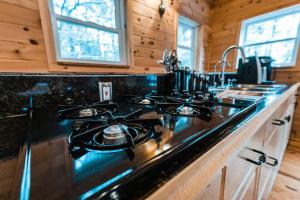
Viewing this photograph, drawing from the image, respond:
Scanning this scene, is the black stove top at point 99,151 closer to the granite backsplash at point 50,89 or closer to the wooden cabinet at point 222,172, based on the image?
the wooden cabinet at point 222,172

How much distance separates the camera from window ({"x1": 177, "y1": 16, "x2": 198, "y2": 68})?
2.34 metres

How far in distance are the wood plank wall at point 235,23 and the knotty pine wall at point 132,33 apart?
16 centimetres

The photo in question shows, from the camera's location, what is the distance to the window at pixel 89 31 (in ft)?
3.72

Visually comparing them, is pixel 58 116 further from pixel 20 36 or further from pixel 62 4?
pixel 62 4

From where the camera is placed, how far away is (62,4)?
1141mm

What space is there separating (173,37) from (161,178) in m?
2.04

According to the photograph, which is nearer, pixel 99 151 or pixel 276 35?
pixel 99 151

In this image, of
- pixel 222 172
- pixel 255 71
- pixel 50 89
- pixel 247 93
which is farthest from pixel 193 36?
pixel 222 172

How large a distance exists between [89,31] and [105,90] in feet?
2.51

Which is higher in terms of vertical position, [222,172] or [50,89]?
[50,89]

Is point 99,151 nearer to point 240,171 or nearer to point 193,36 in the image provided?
point 240,171

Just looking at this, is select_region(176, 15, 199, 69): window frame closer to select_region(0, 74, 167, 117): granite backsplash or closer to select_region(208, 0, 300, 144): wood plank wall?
select_region(208, 0, 300, 144): wood plank wall

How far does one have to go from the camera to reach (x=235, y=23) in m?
2.44

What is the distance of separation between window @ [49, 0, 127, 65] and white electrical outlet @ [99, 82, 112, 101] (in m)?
0.48
